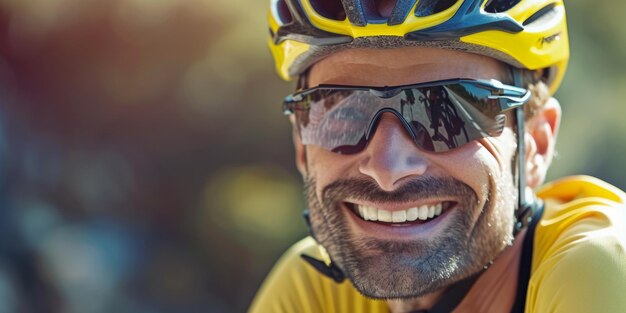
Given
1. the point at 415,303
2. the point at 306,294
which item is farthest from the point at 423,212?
the point at 306,294

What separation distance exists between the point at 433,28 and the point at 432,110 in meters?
0.24

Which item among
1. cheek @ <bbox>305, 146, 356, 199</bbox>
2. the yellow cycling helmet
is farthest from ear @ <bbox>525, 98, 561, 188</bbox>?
cheek @ <bbox>305, 146, 356, 199</bbox>

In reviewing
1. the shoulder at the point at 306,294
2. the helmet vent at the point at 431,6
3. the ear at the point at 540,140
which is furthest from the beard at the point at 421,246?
the helmet vent at the point at 431,6

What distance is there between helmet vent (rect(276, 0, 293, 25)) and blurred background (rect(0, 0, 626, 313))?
4.24 metres

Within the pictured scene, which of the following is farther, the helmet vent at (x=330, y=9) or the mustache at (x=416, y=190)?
the helmet vent at (x=330, y=9)

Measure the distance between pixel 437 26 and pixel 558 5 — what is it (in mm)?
586

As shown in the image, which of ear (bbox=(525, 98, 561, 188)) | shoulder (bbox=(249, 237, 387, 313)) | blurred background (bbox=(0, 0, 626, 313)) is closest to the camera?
ear (bbox=(525, 98, 561, 188))

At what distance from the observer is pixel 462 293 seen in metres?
2.80

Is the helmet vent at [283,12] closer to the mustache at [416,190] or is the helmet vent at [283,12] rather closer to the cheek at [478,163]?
the mustache at [416,190]

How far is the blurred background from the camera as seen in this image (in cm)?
684

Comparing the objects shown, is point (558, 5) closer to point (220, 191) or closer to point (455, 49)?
point (455, 49)

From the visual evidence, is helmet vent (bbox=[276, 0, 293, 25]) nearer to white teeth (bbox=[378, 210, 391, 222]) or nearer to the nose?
the nose

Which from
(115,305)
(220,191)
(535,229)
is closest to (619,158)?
(220,191)

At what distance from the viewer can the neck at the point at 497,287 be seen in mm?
2732
